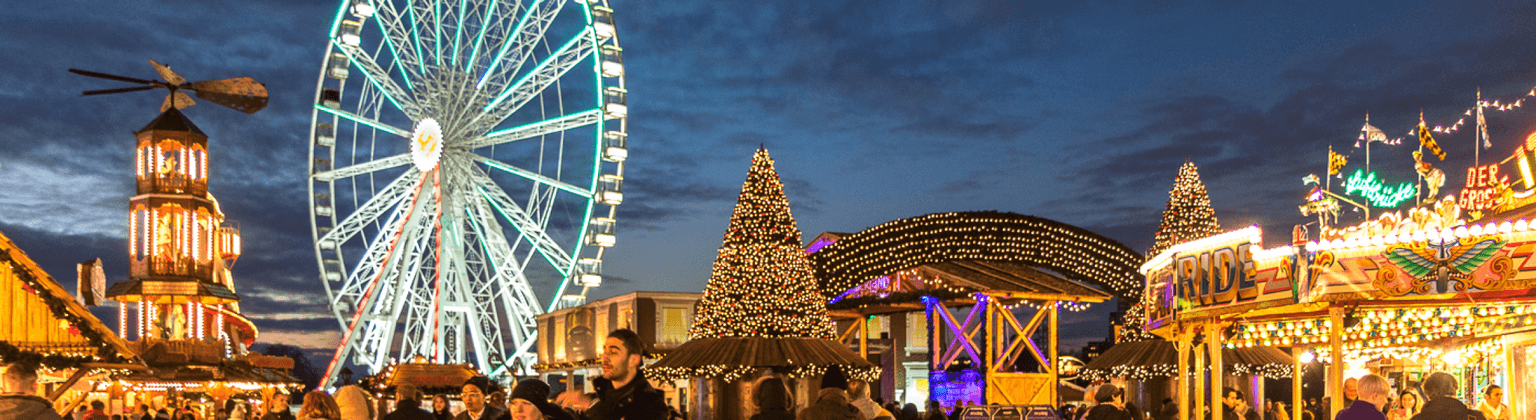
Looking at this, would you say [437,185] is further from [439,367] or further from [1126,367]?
[1126,367]

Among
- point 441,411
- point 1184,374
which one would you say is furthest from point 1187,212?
point 441,411

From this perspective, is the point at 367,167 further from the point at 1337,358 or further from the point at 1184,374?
the point at 1337,358

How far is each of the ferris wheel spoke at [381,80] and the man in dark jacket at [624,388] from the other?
30.4 metres

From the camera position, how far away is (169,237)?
32.3 metres

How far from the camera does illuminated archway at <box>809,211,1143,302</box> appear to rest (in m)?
25.9

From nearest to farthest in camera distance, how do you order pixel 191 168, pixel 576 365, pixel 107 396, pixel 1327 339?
pixel 1327 339
pixel 107 396
pixel 191 168
pixel 576 365

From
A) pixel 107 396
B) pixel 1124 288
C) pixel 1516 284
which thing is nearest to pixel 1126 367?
pixel 1124 288

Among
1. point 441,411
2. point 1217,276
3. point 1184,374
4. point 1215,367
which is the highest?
point 1217,276

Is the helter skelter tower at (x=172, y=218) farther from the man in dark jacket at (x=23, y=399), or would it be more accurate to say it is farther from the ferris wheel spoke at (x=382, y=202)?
the man in dark jacket at (x=23, y=399)

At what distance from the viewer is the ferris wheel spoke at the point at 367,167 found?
3528 cm

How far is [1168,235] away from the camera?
2759 cm

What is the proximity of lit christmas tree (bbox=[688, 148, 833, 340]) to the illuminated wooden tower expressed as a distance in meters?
14.8

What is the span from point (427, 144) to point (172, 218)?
21.3 feet

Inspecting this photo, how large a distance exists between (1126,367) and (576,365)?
18280 millimetres
